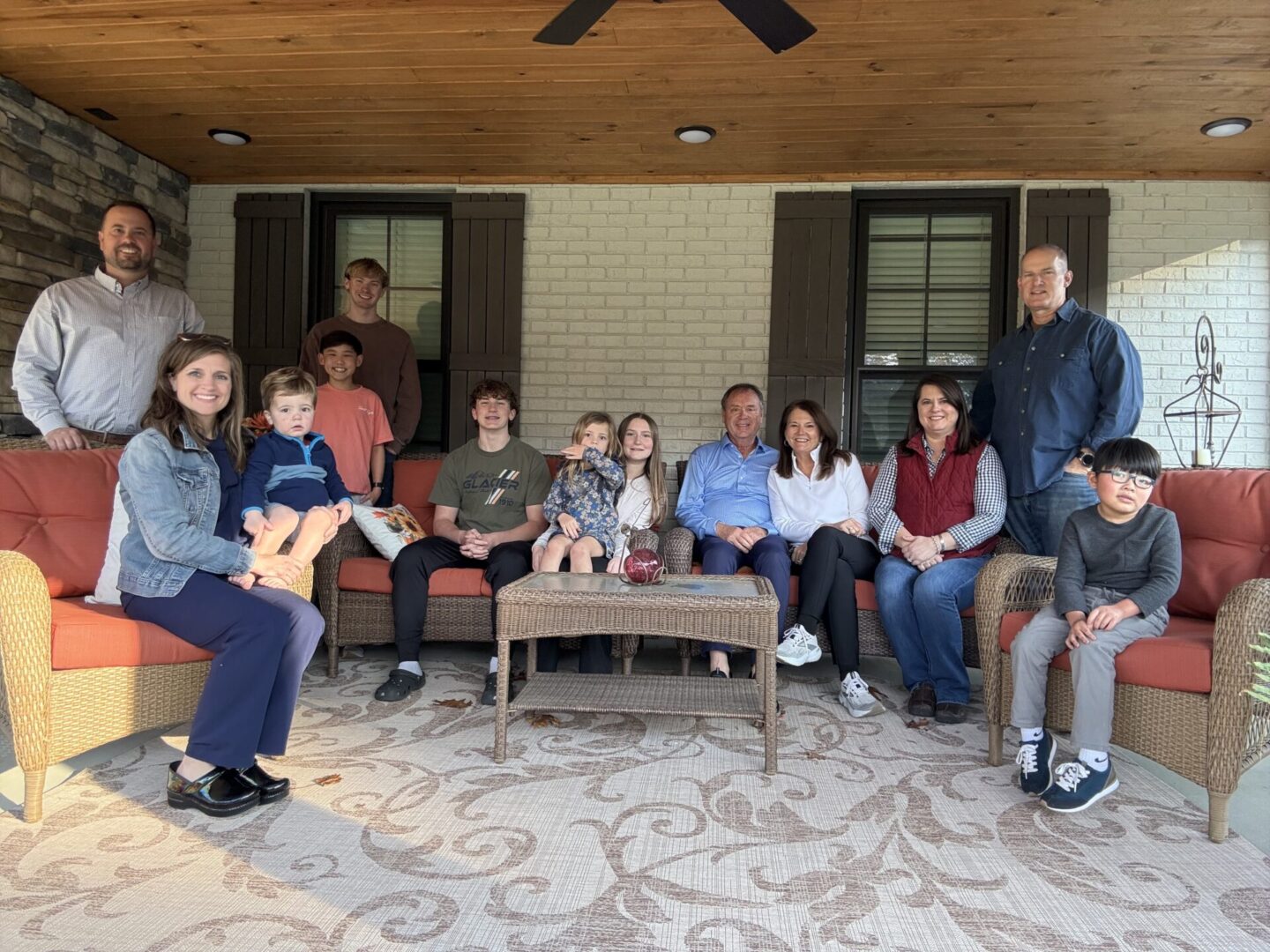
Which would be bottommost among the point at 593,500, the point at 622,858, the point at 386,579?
the point at 622,858

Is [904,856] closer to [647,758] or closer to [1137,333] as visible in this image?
[647,758]

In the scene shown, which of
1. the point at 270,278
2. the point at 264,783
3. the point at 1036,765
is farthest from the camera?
the point at 270,278

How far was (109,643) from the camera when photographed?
236cm

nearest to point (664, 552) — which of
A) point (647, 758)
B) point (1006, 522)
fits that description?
point (647, 758)

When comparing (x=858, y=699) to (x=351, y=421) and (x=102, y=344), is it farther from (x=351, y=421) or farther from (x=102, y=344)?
(x=102, y=344)

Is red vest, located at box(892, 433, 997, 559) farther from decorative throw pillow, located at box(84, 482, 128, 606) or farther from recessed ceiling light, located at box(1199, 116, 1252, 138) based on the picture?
decorative throw pillow, located at box(84, 482, 128, 606)

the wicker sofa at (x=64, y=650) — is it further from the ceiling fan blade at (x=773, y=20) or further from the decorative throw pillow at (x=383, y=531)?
the ceiling fan blade at (x=773, y=20)

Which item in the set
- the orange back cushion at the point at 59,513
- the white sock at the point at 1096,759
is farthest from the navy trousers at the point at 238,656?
the white sock at the point at 1096,759

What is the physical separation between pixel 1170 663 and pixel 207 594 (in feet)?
8.49

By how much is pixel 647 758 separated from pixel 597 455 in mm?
1368

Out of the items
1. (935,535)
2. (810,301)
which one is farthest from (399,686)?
(810,301)

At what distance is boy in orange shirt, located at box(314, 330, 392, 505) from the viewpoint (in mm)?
4176

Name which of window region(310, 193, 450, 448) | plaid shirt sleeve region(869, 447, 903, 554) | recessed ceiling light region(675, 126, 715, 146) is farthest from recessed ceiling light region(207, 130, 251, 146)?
plaid shirt sleeve region(869, 447, 903, 554)

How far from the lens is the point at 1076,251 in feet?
16.3
